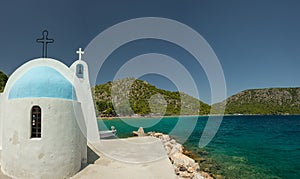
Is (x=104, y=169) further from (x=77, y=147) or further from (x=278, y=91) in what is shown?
(x=278, y=91)

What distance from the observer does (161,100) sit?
5098 inches

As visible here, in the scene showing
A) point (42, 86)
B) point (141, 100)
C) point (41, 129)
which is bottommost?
point (41, 129)

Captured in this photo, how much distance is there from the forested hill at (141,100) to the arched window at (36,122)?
8181cm

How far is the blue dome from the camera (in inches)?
353

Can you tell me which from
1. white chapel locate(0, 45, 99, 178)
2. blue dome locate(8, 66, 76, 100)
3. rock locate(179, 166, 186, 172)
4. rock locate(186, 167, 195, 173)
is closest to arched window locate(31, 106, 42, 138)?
white chapel locate(0, 45, 99, 178)

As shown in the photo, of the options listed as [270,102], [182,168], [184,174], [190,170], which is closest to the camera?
[184,174]

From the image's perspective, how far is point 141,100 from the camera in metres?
116

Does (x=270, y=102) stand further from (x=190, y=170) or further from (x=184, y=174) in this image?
(x=184, y=174)

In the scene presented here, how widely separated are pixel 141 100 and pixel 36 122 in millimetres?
107185

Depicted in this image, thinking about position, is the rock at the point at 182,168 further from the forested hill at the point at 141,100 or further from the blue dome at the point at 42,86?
the forested hill at the point at 141,100

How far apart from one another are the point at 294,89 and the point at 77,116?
165371 millimetres

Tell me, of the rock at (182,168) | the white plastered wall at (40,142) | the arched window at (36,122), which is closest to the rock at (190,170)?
the rock at (182,168)

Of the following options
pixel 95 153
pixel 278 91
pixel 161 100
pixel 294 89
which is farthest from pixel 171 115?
pixel 95 153

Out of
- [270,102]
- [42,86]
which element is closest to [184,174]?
[42,86]
